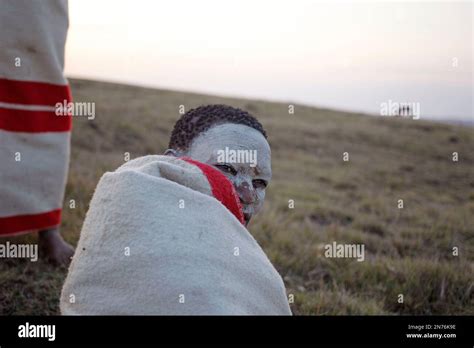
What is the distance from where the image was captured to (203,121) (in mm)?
2041

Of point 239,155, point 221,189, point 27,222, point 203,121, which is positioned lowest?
point 27,222

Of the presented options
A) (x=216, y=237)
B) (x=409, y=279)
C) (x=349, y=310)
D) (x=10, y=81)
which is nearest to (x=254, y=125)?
(x=216, y=237)

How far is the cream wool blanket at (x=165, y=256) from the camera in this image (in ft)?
4.48

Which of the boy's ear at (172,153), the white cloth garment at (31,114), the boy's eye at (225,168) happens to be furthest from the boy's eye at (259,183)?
the white cloth garment at (31,114)

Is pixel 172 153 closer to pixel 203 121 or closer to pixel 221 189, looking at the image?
pixel 203 121

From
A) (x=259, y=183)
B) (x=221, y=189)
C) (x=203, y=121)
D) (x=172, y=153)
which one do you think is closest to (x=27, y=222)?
(x=172, y=153)

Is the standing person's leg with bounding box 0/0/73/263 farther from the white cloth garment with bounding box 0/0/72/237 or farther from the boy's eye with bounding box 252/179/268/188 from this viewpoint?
the boy's eye with bounding box 252/179/268/188

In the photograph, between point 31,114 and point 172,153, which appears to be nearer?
point 172,153

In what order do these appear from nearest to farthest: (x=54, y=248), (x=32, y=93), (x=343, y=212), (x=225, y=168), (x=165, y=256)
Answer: (x=165, y=256) → (x=225, y=168) → (x=32, y=93) → (x=54, y=248) → (x=343, y=212)

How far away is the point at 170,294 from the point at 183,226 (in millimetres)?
199

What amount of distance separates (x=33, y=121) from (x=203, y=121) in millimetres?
1451

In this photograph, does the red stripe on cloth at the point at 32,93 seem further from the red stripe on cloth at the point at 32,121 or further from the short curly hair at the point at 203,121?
the short curly hair at the point at 203,121
